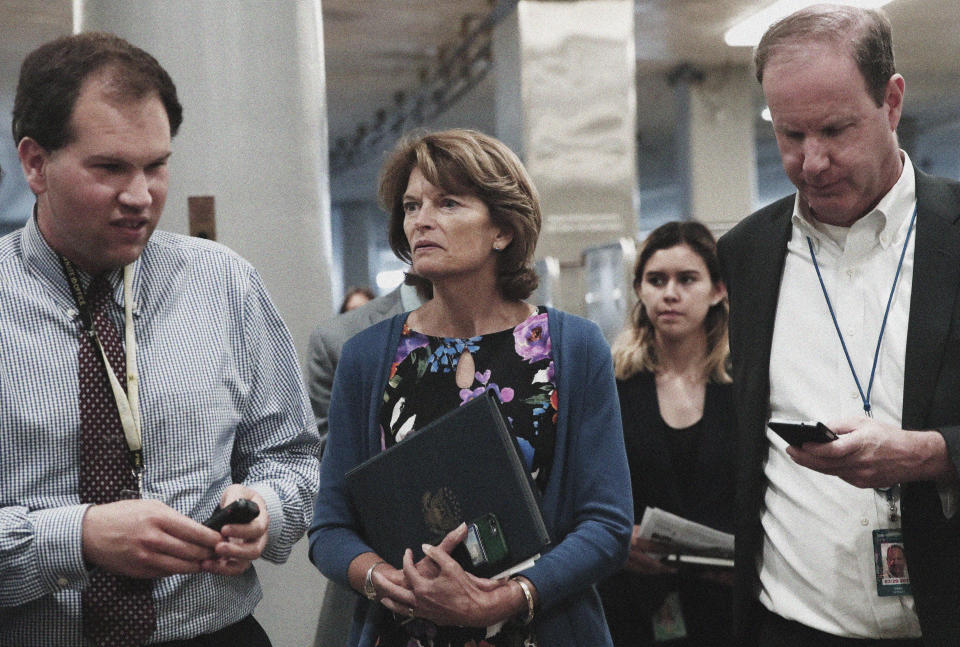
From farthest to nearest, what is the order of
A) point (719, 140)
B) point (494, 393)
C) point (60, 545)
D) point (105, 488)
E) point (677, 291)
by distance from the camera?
point (719, 140) < point (677, 291) < point (494, 393) < point (105, 488) < point (60, 545)

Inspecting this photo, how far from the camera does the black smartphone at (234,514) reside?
5.34 feet

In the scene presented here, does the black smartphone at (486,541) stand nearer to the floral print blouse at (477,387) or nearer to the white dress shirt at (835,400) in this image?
the floral print blouse at (477,387)

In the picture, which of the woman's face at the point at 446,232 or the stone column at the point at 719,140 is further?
the stone column at the point at 719,140

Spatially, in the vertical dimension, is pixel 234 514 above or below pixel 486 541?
above

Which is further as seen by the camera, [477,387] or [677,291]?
[677,291]

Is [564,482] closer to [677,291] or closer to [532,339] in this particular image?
[532,339]

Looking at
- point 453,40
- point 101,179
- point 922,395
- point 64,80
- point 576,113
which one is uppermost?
point 453,40

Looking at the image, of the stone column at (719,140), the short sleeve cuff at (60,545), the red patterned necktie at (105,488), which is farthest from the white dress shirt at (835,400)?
the stone column at (719,140)

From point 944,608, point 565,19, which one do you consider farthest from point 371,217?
point 944,608

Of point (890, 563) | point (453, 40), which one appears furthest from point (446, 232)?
point (453, 40)

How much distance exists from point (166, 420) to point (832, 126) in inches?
53.4

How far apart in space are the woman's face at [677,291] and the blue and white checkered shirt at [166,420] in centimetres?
182

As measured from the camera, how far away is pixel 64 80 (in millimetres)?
1686

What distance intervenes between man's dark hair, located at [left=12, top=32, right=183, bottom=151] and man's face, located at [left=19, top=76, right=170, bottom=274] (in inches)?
0.6
